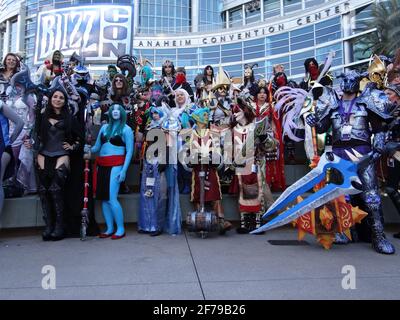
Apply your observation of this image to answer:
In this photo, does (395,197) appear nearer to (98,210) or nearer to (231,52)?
(98,210)

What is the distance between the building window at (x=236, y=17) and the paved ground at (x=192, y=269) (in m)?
43.3

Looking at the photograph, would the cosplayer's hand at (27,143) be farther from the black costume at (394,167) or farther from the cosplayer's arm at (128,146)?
the black costume at (394,167)

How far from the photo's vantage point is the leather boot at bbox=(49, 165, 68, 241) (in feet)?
13.8

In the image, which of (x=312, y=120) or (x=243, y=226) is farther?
(x=243, y=226)

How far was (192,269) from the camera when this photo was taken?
3.14 metres

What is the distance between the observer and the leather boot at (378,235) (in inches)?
146

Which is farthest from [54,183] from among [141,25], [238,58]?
[141,25]

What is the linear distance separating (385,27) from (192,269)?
25297 millimetres

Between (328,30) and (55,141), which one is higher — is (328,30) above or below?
above

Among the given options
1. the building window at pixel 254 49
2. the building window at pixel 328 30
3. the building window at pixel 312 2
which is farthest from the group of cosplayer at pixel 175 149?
the building window at pixel 312 2

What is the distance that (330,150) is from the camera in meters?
4.13

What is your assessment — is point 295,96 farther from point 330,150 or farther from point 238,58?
point 238,58

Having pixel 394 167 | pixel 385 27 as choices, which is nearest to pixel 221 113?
pixel 394 167

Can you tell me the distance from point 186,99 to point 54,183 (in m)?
2.33
